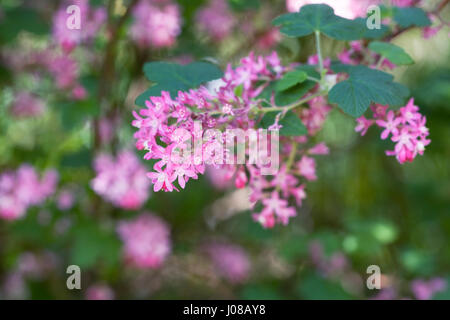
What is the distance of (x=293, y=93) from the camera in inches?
34.6

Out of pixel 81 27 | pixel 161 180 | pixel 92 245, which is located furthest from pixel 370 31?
pixel 92 245

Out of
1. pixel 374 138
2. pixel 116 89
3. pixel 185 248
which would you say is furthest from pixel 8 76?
pixel 374 138

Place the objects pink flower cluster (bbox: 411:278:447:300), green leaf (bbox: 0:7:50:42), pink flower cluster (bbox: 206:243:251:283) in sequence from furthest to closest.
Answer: pink flower cluster (bbox: 206:243:251:283) < green leaf (bbox: 0:7:50:42) < pink flower cluster (bbox: 411:278:447:300)

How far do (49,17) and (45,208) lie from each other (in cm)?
89

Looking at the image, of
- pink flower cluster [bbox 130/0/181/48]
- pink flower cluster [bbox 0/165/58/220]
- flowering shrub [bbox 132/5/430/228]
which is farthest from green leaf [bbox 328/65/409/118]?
pink flower cluster [bbox 0/165/58/220]

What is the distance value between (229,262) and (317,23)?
5.07 feet

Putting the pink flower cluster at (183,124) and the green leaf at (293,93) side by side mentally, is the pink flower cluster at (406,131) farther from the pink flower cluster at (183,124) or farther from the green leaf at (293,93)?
the pink flower cluster at (183,124)

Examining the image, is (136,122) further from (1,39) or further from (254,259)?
(254,259)

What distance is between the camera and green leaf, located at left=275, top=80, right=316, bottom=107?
2.85 feet

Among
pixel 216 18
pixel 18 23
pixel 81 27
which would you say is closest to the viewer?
pixel 81 27

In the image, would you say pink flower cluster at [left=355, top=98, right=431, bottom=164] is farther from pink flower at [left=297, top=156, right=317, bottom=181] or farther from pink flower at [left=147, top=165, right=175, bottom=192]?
pink flower at [left=147, top=165, right=175, bottom=192]

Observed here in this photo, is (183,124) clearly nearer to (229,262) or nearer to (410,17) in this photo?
(410,17)

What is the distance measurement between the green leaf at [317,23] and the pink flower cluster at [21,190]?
119 cm

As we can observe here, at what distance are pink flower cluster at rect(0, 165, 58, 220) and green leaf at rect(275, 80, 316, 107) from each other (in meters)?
1.19
